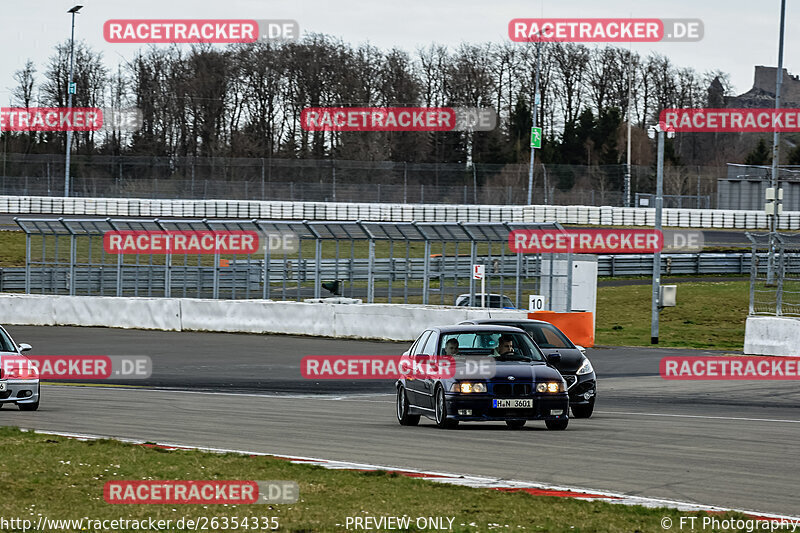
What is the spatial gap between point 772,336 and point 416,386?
48.0ft

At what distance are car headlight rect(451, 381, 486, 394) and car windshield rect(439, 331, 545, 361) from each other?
0.56m

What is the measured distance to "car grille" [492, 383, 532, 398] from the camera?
13953mm

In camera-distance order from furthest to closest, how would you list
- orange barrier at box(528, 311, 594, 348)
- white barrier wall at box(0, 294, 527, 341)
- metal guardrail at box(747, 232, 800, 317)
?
white barrier wall at box(0, 294, 527, 341), orange barrier at box(528, 311, 594, 348), metal guardrail at box(747, 232, 800, 317)

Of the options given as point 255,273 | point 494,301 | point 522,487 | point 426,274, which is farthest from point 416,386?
point 255,273

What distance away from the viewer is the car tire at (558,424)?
47.3 ft

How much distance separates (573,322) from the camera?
28156 millimetres

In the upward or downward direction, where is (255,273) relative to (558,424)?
upward

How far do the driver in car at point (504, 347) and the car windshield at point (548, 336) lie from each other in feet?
7.32

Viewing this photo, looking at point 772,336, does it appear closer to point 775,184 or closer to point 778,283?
point 778,283

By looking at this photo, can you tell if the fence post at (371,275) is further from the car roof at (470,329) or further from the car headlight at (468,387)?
the car headlight at (468,387)

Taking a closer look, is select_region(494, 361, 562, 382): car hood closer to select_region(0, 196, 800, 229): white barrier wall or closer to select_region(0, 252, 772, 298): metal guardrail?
select_region(0, 252, 772, 298): metal guardrail

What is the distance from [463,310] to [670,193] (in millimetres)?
41803
